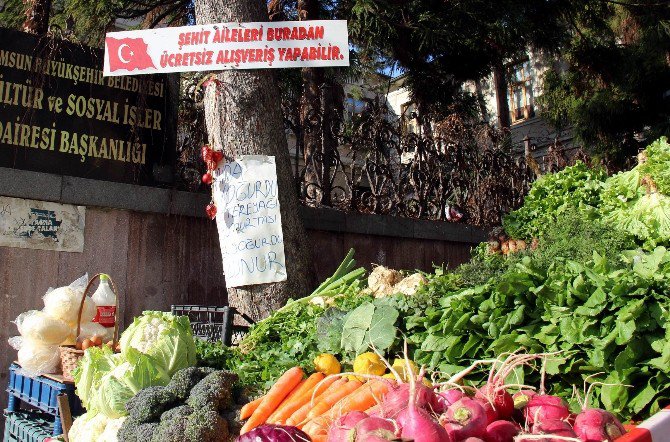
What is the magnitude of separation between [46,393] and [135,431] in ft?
4.60

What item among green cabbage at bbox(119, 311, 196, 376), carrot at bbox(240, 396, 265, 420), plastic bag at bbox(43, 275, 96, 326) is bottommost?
carrot at bbox(240, 396, 265, 420)

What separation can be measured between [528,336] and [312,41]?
3544 mm

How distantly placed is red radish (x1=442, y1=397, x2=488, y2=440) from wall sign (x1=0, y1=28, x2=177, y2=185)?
491 centimetres

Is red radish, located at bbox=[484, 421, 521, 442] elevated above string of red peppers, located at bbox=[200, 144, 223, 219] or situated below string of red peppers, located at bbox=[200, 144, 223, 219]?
below

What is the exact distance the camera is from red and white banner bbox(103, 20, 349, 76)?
5500 mm

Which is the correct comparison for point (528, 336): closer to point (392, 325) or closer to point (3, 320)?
point (392, 325)

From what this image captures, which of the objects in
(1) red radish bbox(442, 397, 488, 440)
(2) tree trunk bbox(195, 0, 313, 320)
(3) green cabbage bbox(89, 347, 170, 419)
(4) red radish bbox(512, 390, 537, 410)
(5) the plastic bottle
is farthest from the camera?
(2) tree trunk bbox(195, 0, 313, 320)

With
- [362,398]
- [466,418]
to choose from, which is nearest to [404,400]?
[466,418]

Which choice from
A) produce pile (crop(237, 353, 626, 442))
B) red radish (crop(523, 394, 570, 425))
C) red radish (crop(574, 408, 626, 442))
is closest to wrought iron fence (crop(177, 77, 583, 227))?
produce pile (crop(237, 353, 626, 442))

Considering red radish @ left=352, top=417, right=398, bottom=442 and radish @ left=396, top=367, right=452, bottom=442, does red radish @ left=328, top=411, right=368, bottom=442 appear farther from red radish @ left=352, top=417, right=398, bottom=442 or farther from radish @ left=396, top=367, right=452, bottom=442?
radish @ left=396, top=367, right=452, bottom=442

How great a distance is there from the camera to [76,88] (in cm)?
607

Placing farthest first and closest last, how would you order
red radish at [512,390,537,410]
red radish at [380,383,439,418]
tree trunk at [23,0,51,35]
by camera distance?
tree trunk at [23,0,51,35] < red radish at [512,390,537,410] < red radish at [380,383,439,418]

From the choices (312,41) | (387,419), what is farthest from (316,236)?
(387,419)

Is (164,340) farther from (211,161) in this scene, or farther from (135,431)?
(211,161)
